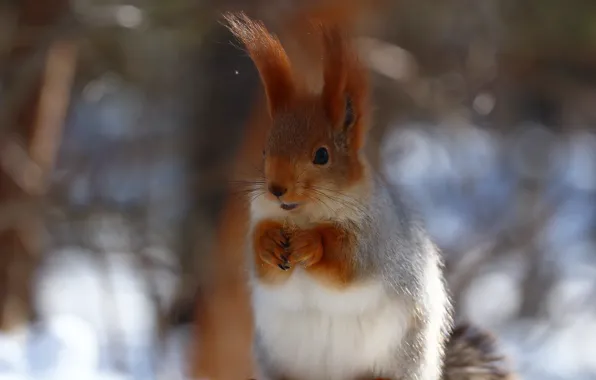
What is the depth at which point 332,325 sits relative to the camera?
56cm

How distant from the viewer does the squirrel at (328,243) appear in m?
0.53

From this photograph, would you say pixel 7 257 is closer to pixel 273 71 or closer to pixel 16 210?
pixel 16 210

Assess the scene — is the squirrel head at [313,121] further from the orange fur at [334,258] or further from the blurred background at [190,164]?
the blurred background at [190,164]

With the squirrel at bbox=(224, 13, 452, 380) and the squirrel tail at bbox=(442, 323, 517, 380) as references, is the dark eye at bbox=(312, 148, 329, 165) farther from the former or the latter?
the squirrel tail at bbox=(442, 323, 517, 380)

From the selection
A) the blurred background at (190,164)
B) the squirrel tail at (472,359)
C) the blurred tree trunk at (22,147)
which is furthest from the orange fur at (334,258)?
the blurred tree trunk at (22,147)

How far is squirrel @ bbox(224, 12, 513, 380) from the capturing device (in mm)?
530

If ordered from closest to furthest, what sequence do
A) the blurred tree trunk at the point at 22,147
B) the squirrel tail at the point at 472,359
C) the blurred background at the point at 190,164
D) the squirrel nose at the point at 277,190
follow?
the squirrel nose at the point at 277,190 < the squirrel tail at the point at 472,359 < the blurred background at the point at 190,164 < the blurred tree trunk at the point at 22,147

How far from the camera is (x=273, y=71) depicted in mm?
541

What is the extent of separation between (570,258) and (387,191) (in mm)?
1383

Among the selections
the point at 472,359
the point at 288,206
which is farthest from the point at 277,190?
the point at 472,359

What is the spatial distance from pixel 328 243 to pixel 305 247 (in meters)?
0.03

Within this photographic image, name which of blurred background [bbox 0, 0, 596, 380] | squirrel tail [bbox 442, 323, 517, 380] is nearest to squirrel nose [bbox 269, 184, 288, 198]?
squirrel tail [bbox 442, 323, 517, 380]

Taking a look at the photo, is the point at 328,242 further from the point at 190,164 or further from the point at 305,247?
the point at 190,164

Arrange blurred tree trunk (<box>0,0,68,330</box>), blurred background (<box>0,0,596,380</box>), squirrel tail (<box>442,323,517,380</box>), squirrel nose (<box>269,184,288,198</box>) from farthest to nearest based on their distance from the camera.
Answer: blurred tree trunk (<box>0,0,68,330</box>) → blurred background (<box>0,0,596,380</box>) → squirrel tail (<box>442,323,517,380</box>) → squirrel nose (<box>269,184,288,198</box>)
